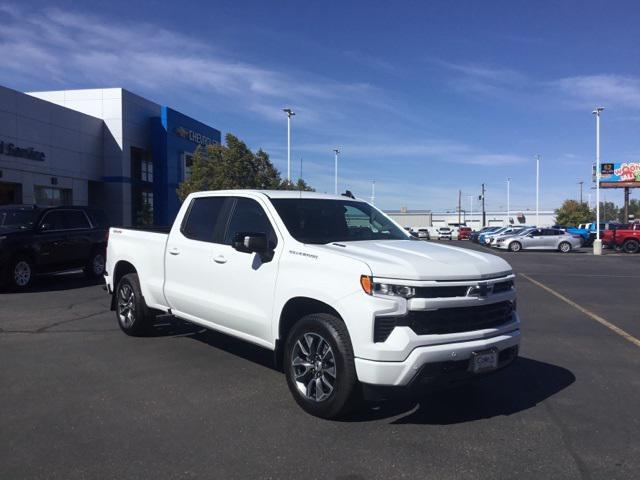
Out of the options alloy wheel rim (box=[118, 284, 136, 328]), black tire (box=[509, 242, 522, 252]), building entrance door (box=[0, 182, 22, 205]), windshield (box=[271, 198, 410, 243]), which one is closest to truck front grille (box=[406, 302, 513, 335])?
windshield (box=[271, 198, 410, 243])

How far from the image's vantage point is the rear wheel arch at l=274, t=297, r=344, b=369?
4.74 m

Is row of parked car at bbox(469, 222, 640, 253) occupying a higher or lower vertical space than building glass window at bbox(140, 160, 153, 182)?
lower

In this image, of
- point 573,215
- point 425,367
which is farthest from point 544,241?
point 573,215

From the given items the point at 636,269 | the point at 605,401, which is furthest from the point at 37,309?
the point at 636,269

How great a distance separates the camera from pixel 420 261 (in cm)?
444

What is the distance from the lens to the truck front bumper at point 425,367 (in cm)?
409

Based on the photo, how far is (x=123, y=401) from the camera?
5.02 metres

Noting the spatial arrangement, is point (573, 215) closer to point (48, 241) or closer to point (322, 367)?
point (48, 241)

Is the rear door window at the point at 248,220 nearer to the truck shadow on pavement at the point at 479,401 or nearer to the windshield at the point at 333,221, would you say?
the windshield at the point at 333,221

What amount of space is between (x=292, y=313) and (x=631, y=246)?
3168 cm

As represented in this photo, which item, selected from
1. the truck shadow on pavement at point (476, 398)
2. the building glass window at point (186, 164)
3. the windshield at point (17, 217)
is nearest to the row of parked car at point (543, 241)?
the building glass window at point (186, 164)

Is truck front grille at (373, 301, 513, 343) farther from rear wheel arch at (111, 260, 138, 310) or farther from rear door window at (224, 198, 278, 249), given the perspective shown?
rear wheel arch at (111, 260, 138, 310)

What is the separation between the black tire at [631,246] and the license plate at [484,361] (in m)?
31.0

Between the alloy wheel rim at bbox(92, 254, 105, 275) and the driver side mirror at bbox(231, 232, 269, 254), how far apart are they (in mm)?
10333
